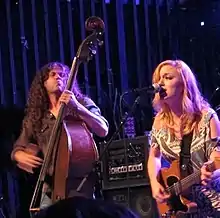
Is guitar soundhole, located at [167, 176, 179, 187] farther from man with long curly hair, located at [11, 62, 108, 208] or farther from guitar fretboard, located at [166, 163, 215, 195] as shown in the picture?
man with long curly hair, located at [11, 62, 108, 208]

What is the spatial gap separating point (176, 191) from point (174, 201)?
7cm

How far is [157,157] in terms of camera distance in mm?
3584

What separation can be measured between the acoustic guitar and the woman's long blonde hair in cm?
26

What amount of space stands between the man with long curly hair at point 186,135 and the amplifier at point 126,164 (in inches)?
28.4

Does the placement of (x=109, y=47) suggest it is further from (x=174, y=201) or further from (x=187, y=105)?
(x=174, y=201)

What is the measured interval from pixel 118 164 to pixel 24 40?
183 centimetres

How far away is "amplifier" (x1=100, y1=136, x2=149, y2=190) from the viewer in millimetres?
4316

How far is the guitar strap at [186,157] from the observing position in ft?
10.5

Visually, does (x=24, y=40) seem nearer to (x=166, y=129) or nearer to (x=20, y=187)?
(x=20, y=187)

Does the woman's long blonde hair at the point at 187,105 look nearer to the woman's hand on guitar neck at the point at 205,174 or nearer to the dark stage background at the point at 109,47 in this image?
the woman's hand on guitar neck at the point at 205,174

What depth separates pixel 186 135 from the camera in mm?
3281

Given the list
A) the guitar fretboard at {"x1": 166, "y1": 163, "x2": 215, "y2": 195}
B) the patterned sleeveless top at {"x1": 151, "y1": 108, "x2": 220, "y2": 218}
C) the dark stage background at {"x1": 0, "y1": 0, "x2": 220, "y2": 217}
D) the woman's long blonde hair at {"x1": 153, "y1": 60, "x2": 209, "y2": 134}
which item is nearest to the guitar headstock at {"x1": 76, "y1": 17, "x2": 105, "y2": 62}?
the woman's long blonde hair at {"x1": 153, "y1": 60, "x2": 209, "y2": 134}

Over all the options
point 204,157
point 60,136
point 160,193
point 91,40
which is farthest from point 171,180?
point 91,40

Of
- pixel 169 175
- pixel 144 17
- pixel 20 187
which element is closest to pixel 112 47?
pixel 144 17
